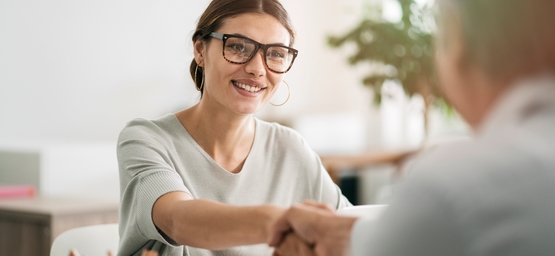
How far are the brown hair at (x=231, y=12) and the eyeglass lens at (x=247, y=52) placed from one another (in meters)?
0.07

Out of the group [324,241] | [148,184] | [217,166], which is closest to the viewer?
[324,241]

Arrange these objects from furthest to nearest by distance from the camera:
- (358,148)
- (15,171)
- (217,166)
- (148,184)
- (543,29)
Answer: (358,148), (15,171), (217,166), (148,184), (543,29)

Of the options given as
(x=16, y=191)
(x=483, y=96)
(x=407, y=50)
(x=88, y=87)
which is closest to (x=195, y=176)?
(x=483, y=96)

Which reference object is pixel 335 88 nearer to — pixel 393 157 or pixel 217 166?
pixel 393 157

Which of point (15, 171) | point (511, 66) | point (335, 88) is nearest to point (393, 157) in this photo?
point (335, 88)

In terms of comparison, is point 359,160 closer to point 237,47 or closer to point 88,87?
point 88,87

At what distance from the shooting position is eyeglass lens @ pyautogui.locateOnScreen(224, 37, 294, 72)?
1.67 m

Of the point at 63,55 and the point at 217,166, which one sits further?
the point at 63,55

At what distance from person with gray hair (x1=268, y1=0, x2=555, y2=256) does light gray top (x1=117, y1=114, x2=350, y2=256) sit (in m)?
0.80

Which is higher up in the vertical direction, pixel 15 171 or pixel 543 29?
pixel 543 29

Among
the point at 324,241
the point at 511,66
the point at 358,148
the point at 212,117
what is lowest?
the point at 358,148

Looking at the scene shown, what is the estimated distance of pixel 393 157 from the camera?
18.0 feet

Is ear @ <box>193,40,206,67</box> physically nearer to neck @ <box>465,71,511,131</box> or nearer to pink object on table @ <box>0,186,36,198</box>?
neck @ <box>465,71,511,131</box>

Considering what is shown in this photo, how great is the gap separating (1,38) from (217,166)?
2.44 m
